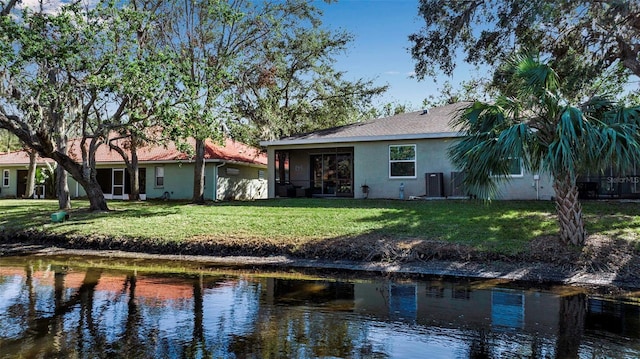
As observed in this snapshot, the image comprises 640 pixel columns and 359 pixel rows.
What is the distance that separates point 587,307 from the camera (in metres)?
6.79

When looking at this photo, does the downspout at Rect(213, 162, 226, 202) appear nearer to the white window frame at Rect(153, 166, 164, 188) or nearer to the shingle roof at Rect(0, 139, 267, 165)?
the shingle roof at Rect(0, 139, 267, 165)

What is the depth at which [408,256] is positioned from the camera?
1004 cm

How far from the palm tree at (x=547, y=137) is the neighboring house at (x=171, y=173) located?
16.5 meters

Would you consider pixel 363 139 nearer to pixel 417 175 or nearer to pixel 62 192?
pixel 417 175

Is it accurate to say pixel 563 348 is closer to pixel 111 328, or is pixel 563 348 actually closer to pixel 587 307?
pixel 587 307

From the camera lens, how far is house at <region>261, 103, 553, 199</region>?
1673 centimetres

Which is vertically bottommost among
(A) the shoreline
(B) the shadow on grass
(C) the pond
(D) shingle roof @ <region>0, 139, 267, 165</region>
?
(C) the pond

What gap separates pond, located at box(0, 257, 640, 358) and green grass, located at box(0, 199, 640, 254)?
7.65 feet

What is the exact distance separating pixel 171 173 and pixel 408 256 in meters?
18.6

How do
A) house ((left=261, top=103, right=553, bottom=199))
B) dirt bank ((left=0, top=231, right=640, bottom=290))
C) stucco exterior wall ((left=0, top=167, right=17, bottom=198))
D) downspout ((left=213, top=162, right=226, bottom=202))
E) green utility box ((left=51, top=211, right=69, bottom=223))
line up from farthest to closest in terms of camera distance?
1. stucco exterior wall ((left=0, top=167, right=17, bottom=198))
2. downspout ((left=213, top=162, right=226, bottom=202))
3. house ((left=261, top=103, right=553, bottom=199))
4. green utility box ((left=51, top=211, right=69, bottom=223))
5. dirt bank ((left=0, top=231, right=640, bottom=290))

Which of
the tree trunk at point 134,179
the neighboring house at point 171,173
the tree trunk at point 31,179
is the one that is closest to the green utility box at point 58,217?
the neighboring house at point 171,173

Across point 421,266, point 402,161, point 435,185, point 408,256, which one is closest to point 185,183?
point 402,161

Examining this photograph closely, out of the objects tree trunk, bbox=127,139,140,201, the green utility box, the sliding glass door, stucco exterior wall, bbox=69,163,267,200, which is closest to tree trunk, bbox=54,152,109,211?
the green utility box

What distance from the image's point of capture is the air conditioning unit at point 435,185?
17.1 metres
